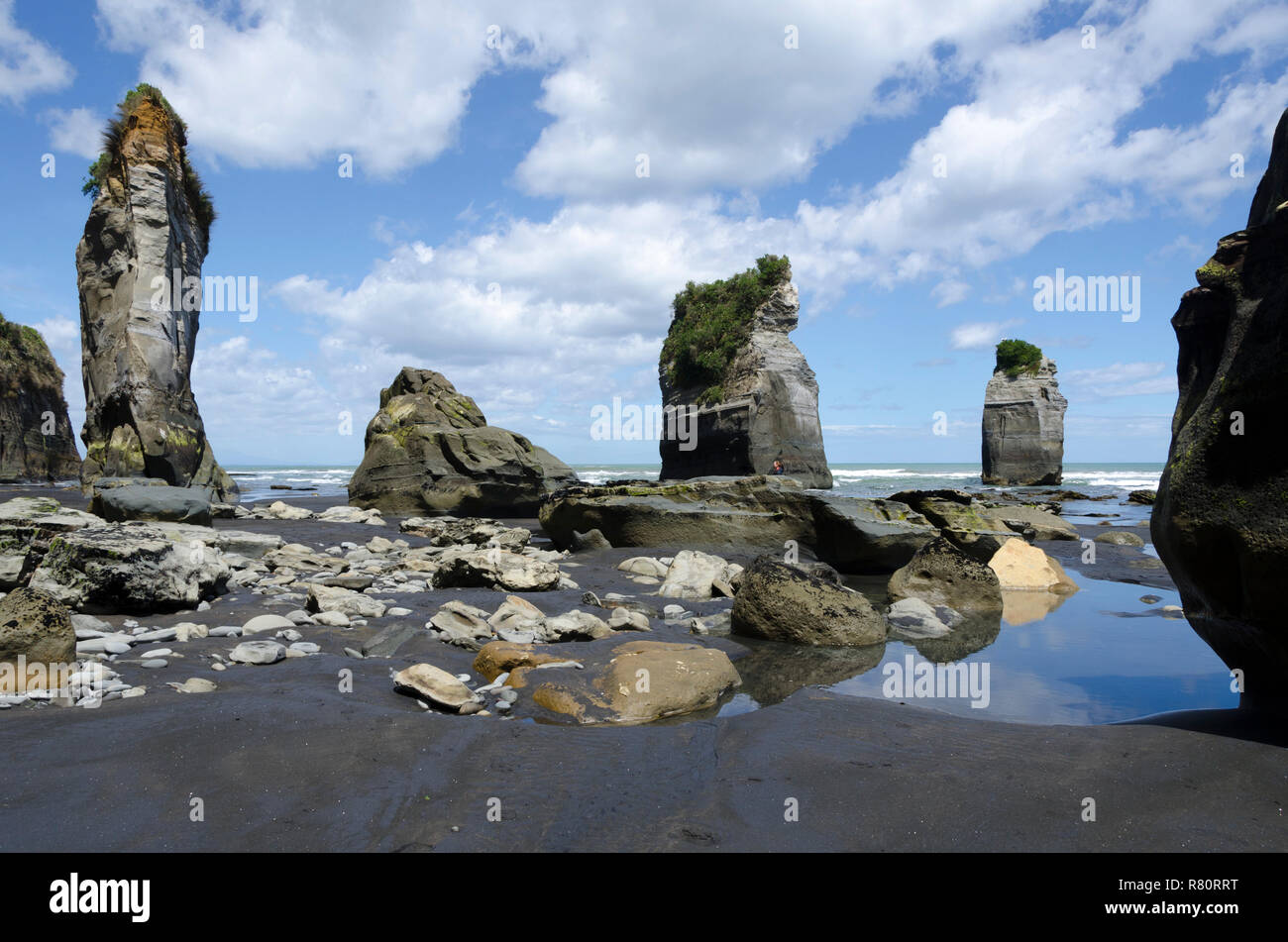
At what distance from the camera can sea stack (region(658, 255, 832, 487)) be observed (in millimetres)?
36000

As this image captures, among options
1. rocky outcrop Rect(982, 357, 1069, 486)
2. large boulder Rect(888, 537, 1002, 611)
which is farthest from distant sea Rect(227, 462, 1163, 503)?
large boulder Rect(888, 537, 1002, 611)

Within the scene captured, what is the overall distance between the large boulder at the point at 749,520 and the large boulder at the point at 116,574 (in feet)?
22.4

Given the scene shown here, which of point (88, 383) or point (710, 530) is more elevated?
point (88, 383)

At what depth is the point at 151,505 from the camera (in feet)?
36.1

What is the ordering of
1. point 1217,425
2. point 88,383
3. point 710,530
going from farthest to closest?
point 88,383
point 710,530
point 1217,425

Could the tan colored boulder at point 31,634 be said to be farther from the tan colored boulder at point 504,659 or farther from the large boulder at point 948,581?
the large boulder at point 948,581

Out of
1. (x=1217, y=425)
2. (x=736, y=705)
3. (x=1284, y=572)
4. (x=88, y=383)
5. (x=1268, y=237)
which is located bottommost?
(x=736, y=705)

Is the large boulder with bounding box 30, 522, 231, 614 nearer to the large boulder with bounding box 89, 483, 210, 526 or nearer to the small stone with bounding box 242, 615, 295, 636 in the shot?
the small stone with bounding box 242, 615, 295, 636

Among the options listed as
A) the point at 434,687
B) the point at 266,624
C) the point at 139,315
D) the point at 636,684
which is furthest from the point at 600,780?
the point at 139,315

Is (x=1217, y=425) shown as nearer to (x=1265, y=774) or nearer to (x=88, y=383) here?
(x=1265, y=774)

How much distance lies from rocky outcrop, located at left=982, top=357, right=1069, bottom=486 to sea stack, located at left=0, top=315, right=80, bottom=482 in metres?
58.0
